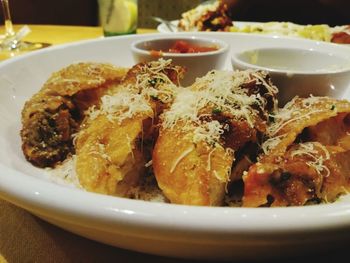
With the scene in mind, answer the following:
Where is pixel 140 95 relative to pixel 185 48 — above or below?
above

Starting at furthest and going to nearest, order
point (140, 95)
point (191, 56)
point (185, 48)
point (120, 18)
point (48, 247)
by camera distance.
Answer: point (120, 18) < point (185, 48) < point (191, 56) < point (140, 95) < point (48, 247)

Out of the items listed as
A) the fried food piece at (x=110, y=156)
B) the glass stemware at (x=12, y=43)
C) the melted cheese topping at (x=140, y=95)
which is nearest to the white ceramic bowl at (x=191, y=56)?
the melted cheese topping at (x=140, y=95)

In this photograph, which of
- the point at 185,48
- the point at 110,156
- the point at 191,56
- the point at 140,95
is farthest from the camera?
the point at 185,48

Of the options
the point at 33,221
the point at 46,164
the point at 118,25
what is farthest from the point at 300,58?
→ the point at 118,25

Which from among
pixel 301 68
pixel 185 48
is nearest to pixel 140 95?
pixel 185 48

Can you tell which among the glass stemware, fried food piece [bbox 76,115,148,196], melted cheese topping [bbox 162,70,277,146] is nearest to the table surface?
fried food piece [bbox 76,115,148,196]

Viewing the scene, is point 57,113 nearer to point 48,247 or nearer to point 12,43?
point 48,247
